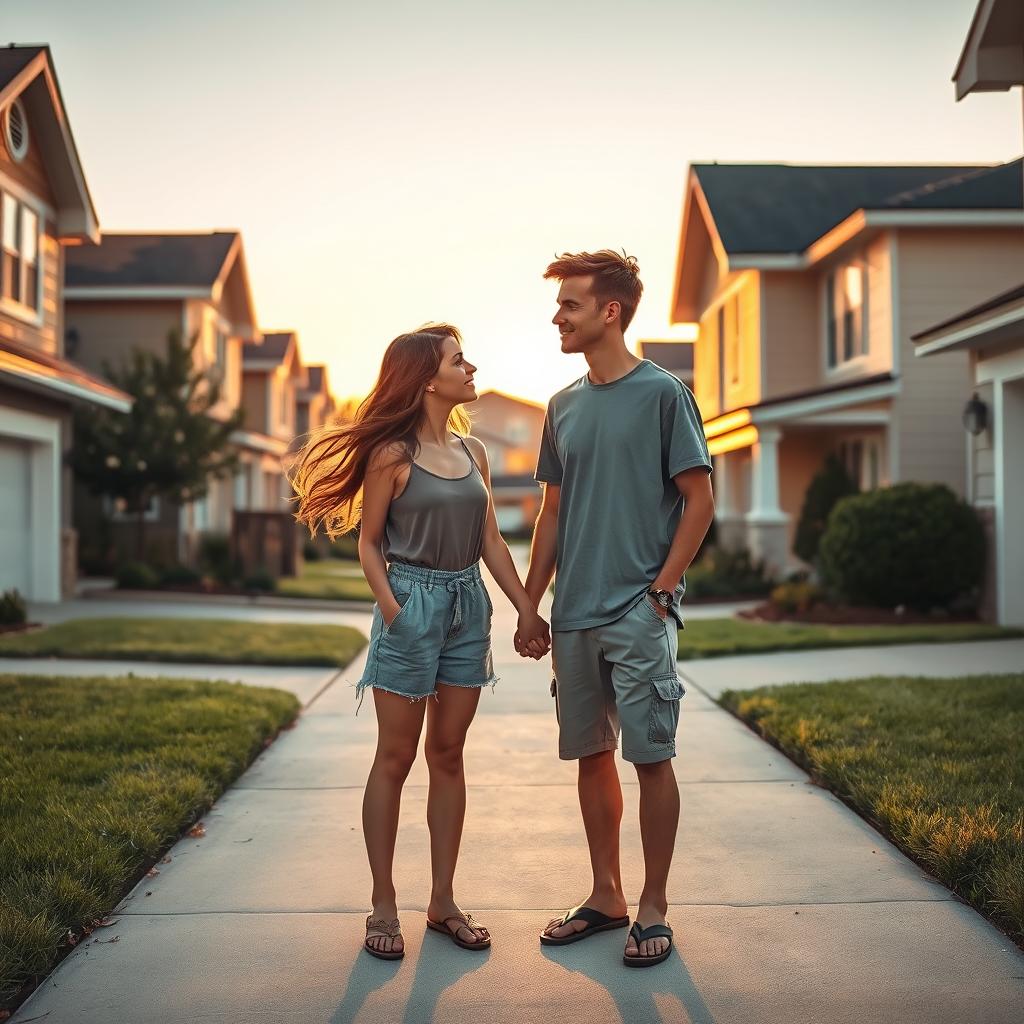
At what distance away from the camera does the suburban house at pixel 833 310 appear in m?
16.8

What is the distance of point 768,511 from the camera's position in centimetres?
1797

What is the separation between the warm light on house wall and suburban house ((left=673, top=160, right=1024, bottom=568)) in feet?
0.18

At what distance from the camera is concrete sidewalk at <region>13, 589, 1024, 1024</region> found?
11.2 feet

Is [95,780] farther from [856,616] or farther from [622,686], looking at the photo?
[856,616]

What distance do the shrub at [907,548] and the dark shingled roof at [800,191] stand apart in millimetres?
5674

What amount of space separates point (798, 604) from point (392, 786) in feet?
37.5

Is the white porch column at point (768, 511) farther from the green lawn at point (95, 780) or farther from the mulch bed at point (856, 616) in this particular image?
the green lawn at point (95, 780)

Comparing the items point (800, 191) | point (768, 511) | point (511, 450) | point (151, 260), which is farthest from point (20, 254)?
point (511, 450)

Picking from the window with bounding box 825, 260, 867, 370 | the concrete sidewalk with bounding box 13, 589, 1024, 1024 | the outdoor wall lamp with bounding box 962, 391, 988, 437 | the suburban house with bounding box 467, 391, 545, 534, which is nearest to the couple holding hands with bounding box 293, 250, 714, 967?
the concrete sidewalk with bounding box 13, 589, 1024, 1024

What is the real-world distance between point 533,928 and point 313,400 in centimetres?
4278

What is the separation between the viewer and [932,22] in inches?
468

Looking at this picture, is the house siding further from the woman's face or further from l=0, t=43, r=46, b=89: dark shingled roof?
the woman's face

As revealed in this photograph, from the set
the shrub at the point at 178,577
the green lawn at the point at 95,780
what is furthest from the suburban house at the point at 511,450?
the green lawn at the point at 95,780

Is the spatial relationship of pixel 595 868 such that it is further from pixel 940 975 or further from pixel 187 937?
pixel 187 937
